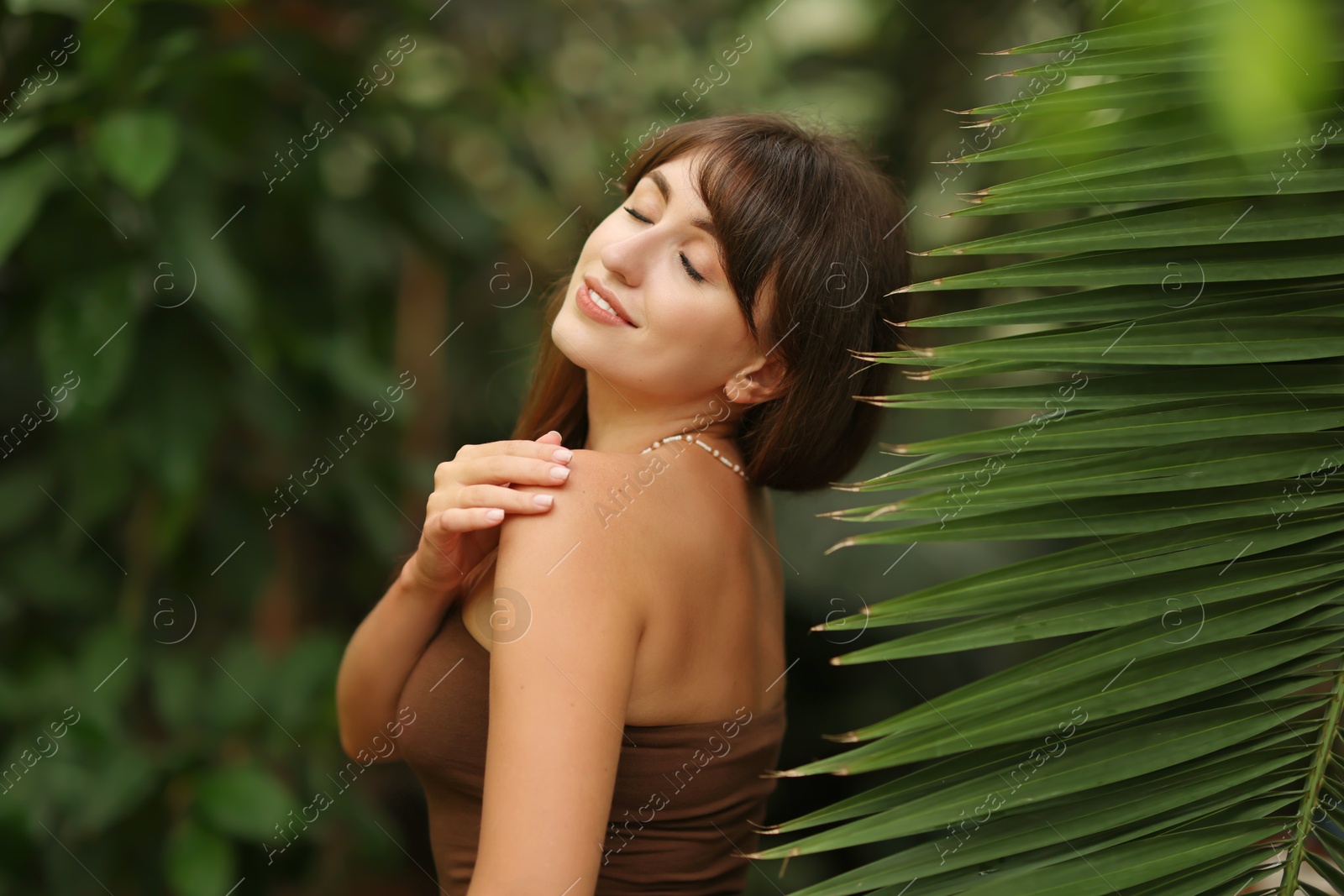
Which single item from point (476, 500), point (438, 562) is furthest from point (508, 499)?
point (438, 562)

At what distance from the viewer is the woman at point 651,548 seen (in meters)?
0.75

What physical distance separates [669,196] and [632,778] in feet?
1.67

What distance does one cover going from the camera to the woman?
746 millimetres

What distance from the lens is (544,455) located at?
0.81 metres

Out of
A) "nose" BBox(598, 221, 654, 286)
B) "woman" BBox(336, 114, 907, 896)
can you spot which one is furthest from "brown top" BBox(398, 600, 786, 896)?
"nose" BBox(598, 221, 654, 286)

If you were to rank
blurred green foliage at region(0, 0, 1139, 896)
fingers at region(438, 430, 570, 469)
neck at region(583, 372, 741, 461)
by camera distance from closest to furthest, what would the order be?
fingers at region(438, 430, 570, 469) → neck at region(583, 372, 741, 461) → blurred green foliage at region(0, 0, 1139, 896)

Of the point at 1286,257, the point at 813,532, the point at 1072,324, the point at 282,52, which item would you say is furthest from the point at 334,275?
the point at 1286,257

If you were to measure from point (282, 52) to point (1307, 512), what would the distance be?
5.65ft

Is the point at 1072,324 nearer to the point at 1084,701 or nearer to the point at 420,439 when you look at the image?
the point at 1084,701

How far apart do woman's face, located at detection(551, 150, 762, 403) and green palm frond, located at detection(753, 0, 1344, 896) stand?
20 centimetres

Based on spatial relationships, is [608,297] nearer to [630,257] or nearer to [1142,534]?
[630,257]

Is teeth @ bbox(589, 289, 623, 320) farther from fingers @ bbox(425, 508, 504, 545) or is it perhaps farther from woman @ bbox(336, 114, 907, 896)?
fingers @ bbox(425, 508, 504, 545)

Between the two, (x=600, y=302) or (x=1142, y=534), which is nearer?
(x=1142, y=534)

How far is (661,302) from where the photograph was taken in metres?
0.84
